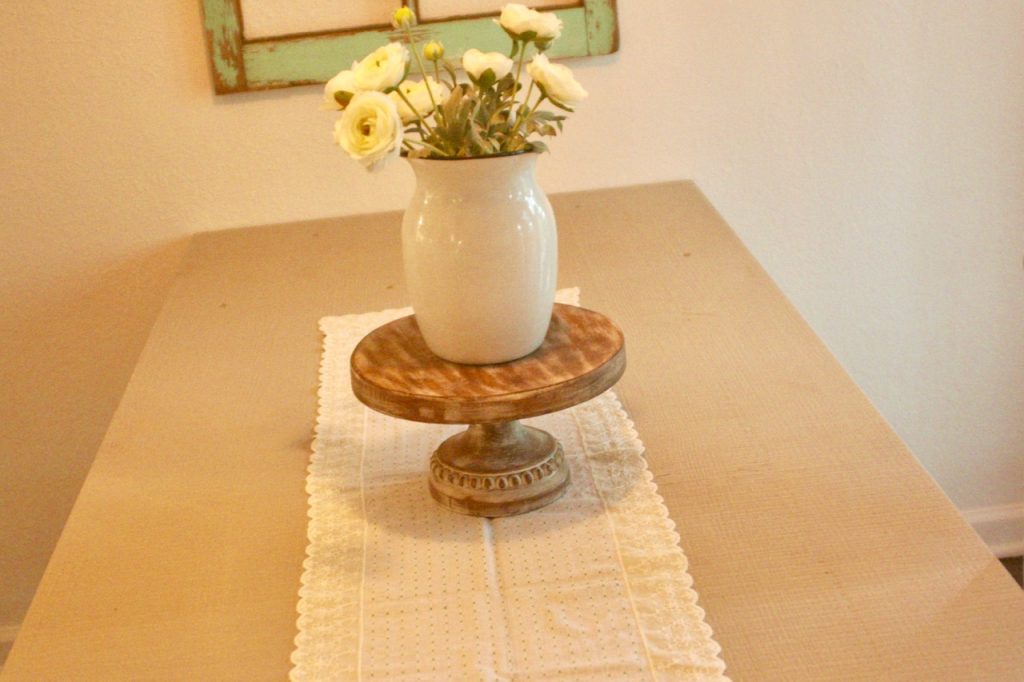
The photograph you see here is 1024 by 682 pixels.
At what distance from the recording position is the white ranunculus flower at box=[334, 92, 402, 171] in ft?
3.27

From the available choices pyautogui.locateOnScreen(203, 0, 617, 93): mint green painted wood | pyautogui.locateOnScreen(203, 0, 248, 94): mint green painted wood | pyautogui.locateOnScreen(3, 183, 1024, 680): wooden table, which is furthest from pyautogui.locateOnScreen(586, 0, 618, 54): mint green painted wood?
pyautogui.locateOnScreen(203, 0, 248, 94): mint green painted wood

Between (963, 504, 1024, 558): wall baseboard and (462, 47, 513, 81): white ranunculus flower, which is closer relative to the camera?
(462, 47, 513, 81): white ranunculus flower

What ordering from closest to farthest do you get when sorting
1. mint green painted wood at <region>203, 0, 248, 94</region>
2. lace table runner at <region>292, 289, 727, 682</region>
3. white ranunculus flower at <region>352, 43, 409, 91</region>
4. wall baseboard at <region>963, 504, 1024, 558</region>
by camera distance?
lace table runner at <region>292, 289, 727, 682</region>, white ranunculus flower at <region>352, 43, 409, 91</region>, mint green painted wood at <region>203, 0, 248, 94</region>, wall baseboard at <region>963, 504, 1024, 558</region>

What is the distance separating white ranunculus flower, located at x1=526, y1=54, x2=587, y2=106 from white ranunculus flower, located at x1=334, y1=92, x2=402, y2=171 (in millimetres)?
135

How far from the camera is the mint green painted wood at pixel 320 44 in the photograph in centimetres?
200

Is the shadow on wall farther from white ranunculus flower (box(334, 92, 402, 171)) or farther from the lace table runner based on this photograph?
white ranunculus flower (box(334, 92, 402, 171))

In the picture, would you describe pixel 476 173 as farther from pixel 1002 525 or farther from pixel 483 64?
pixel 1002 525

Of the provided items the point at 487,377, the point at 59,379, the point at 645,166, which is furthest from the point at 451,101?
the point at 59,379

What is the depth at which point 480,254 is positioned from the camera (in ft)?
3.57

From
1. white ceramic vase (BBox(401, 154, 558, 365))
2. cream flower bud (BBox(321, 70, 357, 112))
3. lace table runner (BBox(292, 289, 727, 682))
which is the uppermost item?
cream flower bud (BBox(321, 70, 357, 112))

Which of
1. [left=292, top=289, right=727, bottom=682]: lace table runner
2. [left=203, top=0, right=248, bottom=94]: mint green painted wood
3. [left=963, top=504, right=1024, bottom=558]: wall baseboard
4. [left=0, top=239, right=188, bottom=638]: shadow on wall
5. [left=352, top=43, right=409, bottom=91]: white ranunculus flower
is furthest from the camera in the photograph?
[left=963, top=504, right=1024, bottom=558]: wall baseboard

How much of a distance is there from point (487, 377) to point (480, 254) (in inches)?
4.6

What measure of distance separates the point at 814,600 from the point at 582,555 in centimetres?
21

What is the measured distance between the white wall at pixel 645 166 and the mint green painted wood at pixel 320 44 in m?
0.05
